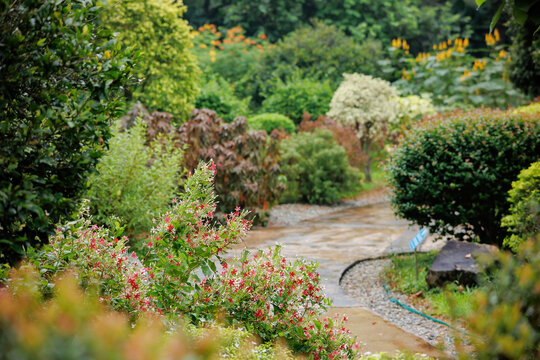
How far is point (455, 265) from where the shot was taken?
5.80 metres

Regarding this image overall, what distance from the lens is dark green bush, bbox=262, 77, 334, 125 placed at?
18562mm

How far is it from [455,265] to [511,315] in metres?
4.70

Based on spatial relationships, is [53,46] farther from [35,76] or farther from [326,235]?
[326,235]

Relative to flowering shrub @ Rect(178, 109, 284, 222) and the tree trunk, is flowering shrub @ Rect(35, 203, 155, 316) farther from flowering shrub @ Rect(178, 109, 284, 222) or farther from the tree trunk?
the tree trunk

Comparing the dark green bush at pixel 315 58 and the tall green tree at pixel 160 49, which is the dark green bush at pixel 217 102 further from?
the dark green bush at pixel 315 58

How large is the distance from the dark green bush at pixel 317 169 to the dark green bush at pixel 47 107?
33.4 feet

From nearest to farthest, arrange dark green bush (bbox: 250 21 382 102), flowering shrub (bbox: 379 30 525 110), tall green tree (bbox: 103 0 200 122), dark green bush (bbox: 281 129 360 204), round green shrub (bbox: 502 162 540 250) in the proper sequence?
1. round green shrub (bbox: 502 162 540 250)
2. tall green tree (bbox: 103 0 200 122)
3. dark green bush (bbox: 281 129 360 204)
4. flowering shrub (bbox: 379 30 525 110)
5. dark green bush (bbox: 250 21 382 102)

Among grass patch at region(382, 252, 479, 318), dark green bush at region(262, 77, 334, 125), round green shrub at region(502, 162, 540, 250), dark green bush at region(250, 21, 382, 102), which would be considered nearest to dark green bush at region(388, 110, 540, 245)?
grass patch at region(382, 252, 479, 318)

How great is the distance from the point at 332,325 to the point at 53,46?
221 cm

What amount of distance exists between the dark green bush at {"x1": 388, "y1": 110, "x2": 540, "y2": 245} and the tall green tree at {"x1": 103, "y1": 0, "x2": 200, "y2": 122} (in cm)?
765

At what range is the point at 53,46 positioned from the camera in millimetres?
2219

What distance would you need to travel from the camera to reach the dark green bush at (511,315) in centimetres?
134

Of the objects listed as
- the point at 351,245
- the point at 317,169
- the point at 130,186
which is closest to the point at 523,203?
the point at 351,245

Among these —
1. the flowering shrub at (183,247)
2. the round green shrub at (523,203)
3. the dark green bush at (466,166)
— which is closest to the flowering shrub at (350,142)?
the dark green bush at (466,166)
